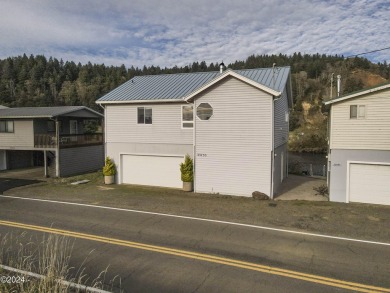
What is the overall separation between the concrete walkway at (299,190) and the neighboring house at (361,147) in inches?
56.7

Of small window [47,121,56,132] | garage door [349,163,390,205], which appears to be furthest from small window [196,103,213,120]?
small window [47,121,56,132]

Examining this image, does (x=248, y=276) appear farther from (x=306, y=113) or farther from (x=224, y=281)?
(x=306, y=113)

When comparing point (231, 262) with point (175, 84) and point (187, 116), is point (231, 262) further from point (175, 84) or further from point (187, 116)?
point (175, 84)

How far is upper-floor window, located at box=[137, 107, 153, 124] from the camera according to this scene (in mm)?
20234

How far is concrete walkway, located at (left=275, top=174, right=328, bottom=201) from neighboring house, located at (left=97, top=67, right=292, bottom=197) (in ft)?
2.80

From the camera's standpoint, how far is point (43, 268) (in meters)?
5.88

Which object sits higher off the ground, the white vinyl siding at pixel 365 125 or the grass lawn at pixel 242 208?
the white vinyl siding at pixel 365 125

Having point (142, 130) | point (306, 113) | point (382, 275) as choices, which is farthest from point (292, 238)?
point (306, 113)

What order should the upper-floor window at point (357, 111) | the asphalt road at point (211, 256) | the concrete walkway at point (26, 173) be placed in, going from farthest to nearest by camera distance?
the concrete walkway at point (26, 173) < the upper-floor window at point (357, 111) < the asphalt road at point (211, 256)

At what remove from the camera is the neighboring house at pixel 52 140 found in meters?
25.4

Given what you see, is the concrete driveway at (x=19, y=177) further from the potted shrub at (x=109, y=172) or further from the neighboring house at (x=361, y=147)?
the neighboring house at (x=361, y=147)

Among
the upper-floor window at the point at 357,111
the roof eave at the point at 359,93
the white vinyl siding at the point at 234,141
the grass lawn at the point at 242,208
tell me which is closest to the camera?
the grass lawn at the point at 242,208

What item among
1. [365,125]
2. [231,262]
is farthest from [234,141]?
[231,262]

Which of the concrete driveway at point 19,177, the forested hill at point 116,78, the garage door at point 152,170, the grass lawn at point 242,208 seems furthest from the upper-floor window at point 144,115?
the forested hill at point 116,78
